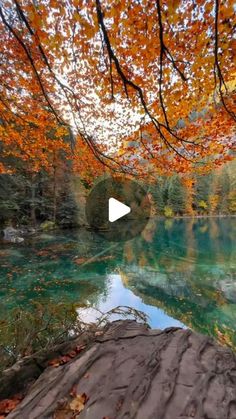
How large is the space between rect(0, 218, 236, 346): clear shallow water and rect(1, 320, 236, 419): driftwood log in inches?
67.5

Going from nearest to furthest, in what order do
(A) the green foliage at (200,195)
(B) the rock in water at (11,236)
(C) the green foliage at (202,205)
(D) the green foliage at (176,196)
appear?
(B) the rock in water at (11,236)
(D) the green foliage at (176,196)
(A) the green foliage at (200,195)
(C) the green foliage at (202,205)

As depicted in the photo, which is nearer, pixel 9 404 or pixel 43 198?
pixel 9 404

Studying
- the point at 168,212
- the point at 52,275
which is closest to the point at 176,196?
the point at 168,212

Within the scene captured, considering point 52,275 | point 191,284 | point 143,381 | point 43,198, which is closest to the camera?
point 143,381

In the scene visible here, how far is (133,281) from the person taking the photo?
9.24 m

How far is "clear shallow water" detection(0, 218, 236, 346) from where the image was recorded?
664 cm

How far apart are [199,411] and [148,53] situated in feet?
17.5

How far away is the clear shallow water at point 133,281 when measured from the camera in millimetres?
6641

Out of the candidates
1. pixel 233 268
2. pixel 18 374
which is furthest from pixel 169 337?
pixel 233 268

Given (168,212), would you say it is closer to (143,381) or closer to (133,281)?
(133,281)

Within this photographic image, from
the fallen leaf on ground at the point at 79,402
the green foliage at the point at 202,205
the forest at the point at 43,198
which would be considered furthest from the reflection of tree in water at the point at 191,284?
the green foliage at the point at 202,205

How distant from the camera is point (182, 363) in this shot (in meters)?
2.21

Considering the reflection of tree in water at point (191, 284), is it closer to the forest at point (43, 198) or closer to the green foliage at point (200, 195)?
the forest at point (43, 198)

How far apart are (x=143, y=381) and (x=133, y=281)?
24.2 ft
